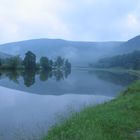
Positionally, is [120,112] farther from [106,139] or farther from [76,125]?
[106,139]

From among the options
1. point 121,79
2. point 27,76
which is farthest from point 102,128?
point 121,79

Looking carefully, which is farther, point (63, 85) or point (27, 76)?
point (27, 76)

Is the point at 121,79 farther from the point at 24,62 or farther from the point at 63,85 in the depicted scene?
the point at 24,62

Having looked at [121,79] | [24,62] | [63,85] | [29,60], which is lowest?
[121,79]

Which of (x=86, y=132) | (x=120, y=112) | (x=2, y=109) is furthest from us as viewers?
(x=2, y=109)

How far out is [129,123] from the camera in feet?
52.0

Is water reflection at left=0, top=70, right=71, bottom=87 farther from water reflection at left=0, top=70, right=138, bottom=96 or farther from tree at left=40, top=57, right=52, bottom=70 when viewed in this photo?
tree at left=40, top=57, right=52, bottom=70

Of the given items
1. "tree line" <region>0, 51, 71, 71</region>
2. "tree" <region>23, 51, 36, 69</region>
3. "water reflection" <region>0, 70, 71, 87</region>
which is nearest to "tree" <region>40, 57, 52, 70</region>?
"tree line" <region>0, 51, 71, 71</region>

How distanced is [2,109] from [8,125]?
7219 millimetres

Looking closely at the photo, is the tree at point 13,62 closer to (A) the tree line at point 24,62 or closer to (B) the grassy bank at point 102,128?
(A) the tree line at point 24,62

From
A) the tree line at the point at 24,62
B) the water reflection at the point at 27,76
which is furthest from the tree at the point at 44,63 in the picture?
the water reflection at the point at 27,76

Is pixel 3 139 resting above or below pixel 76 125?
below

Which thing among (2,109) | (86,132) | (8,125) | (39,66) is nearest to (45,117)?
(8,125)

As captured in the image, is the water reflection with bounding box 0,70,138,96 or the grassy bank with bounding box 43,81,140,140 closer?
the grassy bank with bounding box 43,81,140,140
